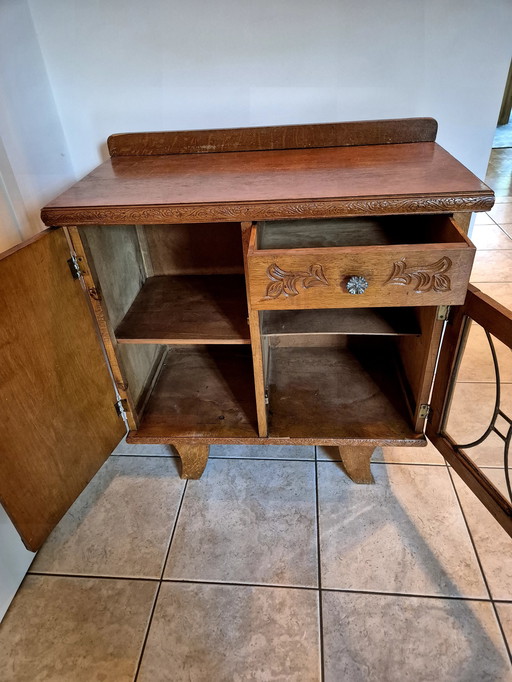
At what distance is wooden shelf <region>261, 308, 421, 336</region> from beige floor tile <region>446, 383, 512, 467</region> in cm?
38

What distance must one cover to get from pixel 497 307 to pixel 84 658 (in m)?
1.00

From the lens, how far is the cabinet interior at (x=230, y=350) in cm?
95

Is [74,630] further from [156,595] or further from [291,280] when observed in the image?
[291,280]

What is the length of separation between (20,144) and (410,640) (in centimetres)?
132

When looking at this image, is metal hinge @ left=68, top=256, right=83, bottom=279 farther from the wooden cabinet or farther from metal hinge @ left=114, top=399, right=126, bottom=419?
metal hinge @ left=114, top=399, right=126, bottom=419

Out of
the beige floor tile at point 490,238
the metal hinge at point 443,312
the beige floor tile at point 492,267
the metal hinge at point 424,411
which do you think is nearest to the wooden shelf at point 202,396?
the metal hinge at point 424,411

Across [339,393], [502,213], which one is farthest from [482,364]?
[502,213]

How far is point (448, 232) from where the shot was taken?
0.77 m

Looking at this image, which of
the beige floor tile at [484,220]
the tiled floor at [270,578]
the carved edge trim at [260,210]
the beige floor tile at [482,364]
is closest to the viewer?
the carved edge trim at [260,210]

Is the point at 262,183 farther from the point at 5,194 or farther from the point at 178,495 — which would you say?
the point at 178,495

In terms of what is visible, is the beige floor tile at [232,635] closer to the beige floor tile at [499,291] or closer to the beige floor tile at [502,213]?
the beige floor tile at [499,291]

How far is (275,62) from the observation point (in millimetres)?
1021

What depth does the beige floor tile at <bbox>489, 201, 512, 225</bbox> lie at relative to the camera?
2.50 meters

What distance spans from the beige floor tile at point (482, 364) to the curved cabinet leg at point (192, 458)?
0.90 metres
